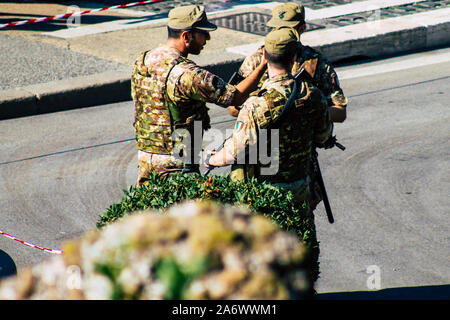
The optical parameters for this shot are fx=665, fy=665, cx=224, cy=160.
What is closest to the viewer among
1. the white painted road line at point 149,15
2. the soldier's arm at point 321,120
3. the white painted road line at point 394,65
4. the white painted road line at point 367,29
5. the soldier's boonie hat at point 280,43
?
the soldier's boonie hat at point 280,43

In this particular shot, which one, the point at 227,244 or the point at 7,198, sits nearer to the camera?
the point at 227,244

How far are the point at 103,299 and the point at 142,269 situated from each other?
130 millimetres

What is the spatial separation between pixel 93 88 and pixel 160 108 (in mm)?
5435

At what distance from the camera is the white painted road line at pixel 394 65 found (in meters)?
10.9

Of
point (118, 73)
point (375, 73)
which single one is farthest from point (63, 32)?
point (375, 73)

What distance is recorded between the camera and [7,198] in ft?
21.8

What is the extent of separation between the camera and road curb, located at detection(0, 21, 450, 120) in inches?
357

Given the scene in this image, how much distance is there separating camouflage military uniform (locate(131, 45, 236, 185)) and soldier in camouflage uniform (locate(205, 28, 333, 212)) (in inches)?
13.2

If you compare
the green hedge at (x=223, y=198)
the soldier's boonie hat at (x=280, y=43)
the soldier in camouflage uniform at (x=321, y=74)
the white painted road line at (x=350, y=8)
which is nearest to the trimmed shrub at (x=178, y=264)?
the green hedge at (x=223, y=198)

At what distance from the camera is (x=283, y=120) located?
3898 millimetres

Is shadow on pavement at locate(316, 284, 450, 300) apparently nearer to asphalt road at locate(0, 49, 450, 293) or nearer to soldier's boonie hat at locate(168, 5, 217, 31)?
asphalt road at locate(0, 49, 450, 293)

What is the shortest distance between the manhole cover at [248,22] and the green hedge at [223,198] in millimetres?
8993

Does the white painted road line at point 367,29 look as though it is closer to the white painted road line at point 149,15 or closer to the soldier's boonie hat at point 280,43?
the white painted road line at point 149,15

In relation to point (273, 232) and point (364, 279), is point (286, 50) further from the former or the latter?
point (273, 232)
